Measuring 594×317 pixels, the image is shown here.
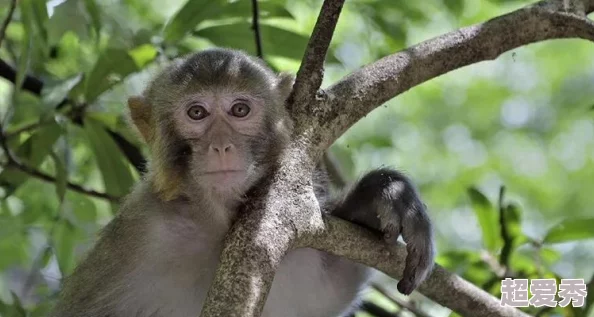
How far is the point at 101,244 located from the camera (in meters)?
4.51

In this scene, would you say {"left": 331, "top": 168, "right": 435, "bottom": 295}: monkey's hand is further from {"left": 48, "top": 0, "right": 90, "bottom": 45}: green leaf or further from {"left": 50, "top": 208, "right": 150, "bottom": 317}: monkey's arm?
{"left": 48, "top": 0, "right": 90, "bottom": 45}: green leaf

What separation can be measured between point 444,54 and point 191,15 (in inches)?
75.3

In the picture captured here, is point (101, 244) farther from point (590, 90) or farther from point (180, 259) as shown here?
point (590, 90)

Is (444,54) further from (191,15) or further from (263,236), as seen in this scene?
(191,15)

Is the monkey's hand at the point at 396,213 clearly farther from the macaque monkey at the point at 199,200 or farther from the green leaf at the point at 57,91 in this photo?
the green leaf at the point at 57,91

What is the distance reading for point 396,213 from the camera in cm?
420

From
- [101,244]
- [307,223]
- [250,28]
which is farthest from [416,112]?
[307,223]

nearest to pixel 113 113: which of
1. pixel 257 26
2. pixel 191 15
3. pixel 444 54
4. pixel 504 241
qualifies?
pixel 191 15

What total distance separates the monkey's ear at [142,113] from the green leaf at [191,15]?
72 centimetres

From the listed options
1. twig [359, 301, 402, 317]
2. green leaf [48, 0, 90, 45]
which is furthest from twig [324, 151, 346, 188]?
green leaf [48, 0, 90, 45]

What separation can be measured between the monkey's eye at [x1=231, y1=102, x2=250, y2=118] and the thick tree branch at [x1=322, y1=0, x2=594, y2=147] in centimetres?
74

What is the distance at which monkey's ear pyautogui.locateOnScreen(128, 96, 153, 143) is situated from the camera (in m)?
4.65

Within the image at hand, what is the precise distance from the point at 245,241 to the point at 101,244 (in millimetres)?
1824

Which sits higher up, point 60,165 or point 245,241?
point 60,165
